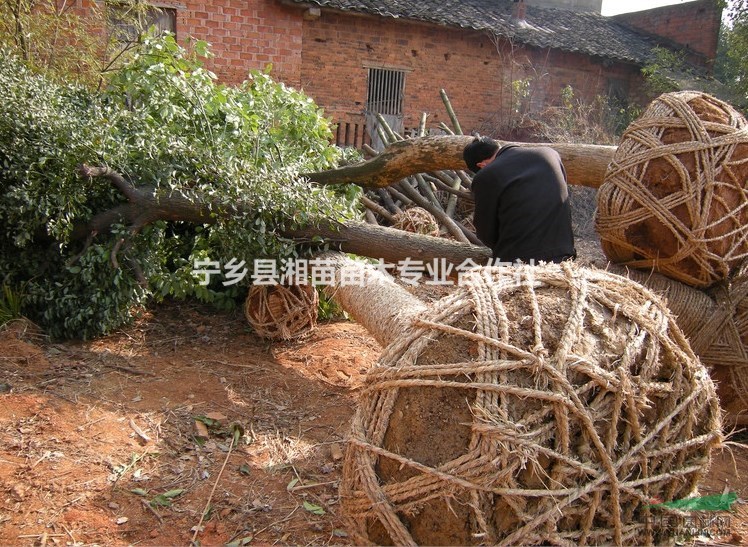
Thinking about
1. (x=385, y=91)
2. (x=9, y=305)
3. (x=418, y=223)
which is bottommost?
(x=9, y=305)

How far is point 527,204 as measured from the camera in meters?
3.93

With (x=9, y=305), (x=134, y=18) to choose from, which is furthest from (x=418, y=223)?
(x=134, y=18)

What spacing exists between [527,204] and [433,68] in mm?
11247

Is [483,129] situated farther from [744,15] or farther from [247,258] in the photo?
[247,258]

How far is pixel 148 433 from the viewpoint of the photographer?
3658 millimetres

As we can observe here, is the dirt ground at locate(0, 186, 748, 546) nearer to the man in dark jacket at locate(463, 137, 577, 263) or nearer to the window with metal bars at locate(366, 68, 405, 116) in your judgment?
the man in dark jacket at locate(463, 137, 577, 263)

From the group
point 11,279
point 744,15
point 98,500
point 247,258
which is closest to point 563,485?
point 98,500

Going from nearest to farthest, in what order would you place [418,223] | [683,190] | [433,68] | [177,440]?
1. [683,190]
2. [177,440]
3. [418,223]
4. [433,68]

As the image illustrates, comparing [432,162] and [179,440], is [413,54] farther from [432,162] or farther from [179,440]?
[179,440]

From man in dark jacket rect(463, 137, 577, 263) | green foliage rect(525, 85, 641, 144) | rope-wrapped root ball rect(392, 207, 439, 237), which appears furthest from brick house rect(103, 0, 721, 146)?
man in dark jacket rect(463, 137, 577, 263)

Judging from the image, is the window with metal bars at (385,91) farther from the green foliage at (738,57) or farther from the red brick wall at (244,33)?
the green foliage at (738,57)

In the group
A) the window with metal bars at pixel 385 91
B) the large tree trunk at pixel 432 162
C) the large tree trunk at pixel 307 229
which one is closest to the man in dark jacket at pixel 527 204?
the large tree trunk at pixel 432 162

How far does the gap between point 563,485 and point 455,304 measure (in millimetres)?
688

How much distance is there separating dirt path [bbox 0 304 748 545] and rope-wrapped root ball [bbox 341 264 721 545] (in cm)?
60
